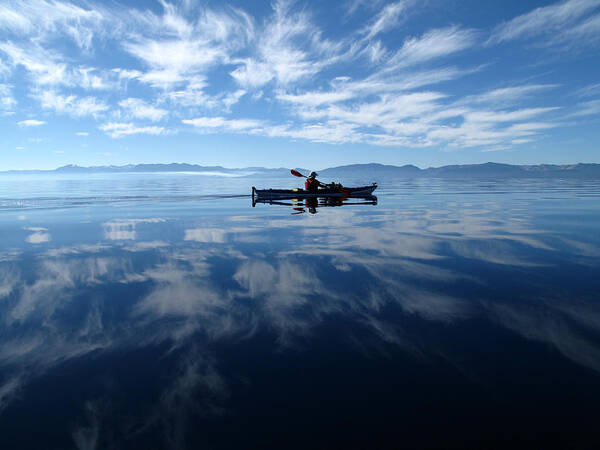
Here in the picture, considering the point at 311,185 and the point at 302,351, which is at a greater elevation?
the point at 311,185

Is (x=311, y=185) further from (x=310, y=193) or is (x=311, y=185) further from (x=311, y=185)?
(x=310, y=193)

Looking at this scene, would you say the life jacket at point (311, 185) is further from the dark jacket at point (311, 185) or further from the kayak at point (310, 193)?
the kayak at point (310, 193)

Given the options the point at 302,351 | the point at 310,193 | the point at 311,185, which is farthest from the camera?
the point at 310,193

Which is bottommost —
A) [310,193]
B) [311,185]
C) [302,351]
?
[302,351]

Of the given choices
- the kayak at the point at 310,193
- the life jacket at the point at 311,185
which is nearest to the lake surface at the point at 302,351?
the kayak at the point at 310,193

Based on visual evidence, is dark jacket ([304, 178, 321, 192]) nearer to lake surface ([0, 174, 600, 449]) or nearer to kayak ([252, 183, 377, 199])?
kayak ([252, 183, 377, 199])

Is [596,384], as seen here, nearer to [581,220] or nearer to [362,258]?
[362,258]

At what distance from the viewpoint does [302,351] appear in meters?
6.61

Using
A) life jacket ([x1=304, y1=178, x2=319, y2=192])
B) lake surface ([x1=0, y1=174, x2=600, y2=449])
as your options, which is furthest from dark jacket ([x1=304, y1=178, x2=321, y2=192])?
lake surface ([x1=0, y1=174, x2=600, y2=449])

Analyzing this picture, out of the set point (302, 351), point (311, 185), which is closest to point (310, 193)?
point (311, 185)

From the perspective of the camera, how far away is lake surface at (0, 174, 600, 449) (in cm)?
468

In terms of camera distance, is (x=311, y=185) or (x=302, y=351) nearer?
(x=302, y=351)

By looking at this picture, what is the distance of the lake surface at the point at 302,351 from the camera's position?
4.68m

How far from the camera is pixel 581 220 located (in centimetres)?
2416
